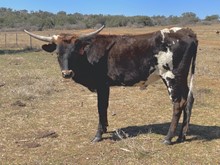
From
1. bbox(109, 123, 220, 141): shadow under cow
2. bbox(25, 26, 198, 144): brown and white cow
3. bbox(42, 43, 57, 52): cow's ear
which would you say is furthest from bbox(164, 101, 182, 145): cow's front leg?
bbox(42, 43, 57, 52): cow's ear

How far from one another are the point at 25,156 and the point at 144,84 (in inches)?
104

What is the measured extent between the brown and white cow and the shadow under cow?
39 cm

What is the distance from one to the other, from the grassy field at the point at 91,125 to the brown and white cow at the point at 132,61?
1.69ft

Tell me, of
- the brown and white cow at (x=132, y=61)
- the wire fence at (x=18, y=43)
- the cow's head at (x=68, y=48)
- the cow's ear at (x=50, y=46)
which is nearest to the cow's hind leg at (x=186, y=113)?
the brown and white cow at (x=132, y=61)

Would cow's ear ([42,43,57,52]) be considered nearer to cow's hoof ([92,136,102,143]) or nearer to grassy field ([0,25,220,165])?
grassy field ([0,25,220,165])

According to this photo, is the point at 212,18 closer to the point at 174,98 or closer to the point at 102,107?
the point at 102,107

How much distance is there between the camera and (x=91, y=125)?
9656 millimetres

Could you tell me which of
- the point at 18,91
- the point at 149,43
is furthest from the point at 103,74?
the point at 18,91

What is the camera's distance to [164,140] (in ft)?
27.0

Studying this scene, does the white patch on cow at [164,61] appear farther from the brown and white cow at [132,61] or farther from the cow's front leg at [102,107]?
the cow's front leg at [102,107]

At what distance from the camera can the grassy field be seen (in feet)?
24.9

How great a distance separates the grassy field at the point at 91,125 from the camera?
760 cm

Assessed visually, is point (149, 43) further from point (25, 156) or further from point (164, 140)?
point (25, 156)

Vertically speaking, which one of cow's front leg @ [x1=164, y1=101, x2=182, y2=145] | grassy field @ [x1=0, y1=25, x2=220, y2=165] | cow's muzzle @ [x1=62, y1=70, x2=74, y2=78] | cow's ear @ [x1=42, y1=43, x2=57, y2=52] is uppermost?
cow's ear @ [x1=42, y1=43, x2=57, y2=52]
